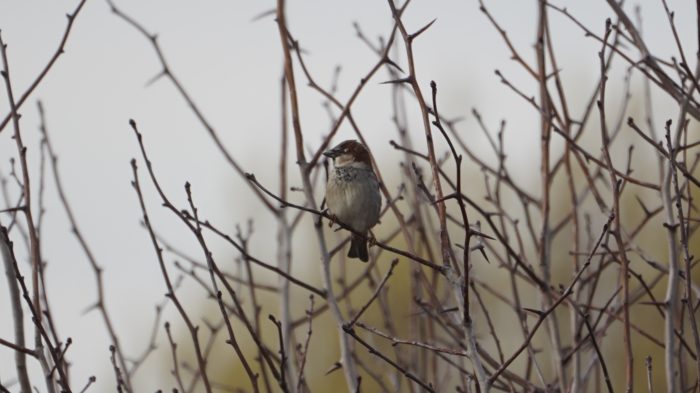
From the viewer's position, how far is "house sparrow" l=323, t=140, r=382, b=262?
436cm

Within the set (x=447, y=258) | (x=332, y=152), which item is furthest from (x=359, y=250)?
(x=447, y=258)

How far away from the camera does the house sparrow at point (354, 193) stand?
4355 mm

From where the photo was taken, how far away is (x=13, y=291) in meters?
2.45

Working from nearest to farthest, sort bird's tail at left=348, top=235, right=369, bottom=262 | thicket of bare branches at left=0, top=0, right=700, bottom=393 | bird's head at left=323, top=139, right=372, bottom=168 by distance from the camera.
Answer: thicket of bare branches at left=0, top=0, right=700, bottom=393, bird's tail at left=348, top=235, right=369, bottom=262, bird's head at left=323, top=139, right=372, bottom=168

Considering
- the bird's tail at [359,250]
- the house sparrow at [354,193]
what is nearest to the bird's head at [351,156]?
the house sparrow at [354,193]

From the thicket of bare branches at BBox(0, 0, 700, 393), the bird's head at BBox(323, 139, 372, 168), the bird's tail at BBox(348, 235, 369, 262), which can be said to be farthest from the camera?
the bird's head at BBox(323, 139, 372, 168)

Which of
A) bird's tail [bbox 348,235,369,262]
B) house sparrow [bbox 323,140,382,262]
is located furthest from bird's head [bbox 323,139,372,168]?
bird's tail [bbox 348,235,369,262]

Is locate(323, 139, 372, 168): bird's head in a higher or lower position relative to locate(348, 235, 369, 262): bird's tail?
higher

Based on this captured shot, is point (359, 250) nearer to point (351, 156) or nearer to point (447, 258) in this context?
point (351, 156)

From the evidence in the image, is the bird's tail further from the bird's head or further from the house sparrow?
the bird's head

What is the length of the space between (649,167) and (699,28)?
39.2 feet

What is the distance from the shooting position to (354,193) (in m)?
4.38

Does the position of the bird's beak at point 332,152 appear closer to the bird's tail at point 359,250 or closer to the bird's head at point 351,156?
the bird's head at point 351,156

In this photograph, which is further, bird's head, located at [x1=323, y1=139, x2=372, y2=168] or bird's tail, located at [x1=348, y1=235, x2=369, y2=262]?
bird's head, located at [x1=323, y1=139, x2=372, y2=168]
